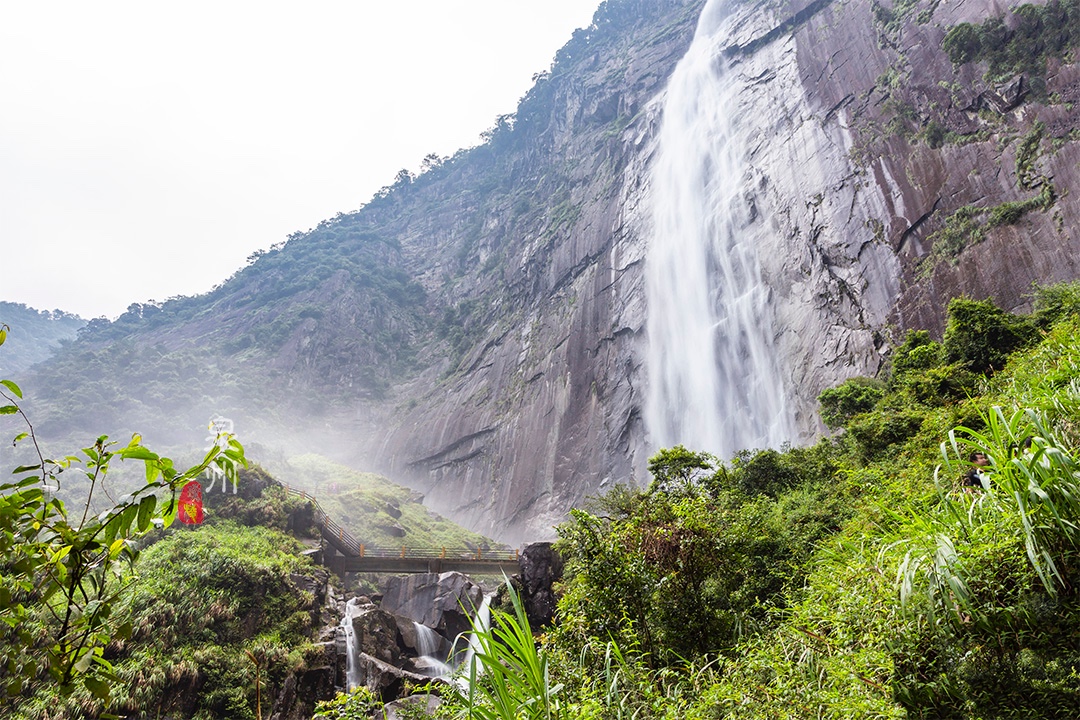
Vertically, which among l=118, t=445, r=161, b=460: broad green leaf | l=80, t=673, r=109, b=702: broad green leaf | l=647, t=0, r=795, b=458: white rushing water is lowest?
l=80, t=673, r=109, b=702: broad green leaf

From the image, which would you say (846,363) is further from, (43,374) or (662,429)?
(43,374)

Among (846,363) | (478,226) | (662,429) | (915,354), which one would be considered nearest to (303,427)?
(478,226)

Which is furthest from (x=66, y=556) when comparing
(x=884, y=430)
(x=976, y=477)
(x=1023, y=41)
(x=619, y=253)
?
(x=619, y=253)

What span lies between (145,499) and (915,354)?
50.0ft

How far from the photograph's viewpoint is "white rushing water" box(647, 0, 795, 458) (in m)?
25.0

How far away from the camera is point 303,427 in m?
49.4

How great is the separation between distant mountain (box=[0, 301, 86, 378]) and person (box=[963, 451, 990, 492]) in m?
91.6

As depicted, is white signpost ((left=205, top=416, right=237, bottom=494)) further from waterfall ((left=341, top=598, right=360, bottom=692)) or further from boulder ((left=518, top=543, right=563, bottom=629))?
boulder ((left=518, top=543, right=563, bottom=629))

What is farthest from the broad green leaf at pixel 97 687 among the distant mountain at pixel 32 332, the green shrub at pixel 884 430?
the distant mountain at pixel 32 332

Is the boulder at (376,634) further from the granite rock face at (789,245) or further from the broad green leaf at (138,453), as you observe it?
the granite rock face at (789,245)

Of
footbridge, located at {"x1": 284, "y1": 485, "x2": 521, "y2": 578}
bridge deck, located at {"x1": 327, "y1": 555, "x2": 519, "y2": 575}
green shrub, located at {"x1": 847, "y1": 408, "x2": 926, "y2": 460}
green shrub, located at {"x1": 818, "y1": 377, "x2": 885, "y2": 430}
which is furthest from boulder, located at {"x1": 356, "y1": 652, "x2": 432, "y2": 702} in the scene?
green shrub, located at {"x1": 818, "y1": 377, "x2": 885, "y2": 430}

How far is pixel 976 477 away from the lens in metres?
4.07

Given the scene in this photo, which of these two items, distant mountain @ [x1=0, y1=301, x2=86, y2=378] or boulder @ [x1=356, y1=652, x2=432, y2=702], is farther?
distant mountain @ [x1=0, y1=301, x2=86, y2=378]

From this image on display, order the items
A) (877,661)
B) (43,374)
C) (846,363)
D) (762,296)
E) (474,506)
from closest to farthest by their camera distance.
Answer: (877,661)
(846,363)
(762,296)
(474,506)
(43,374)
